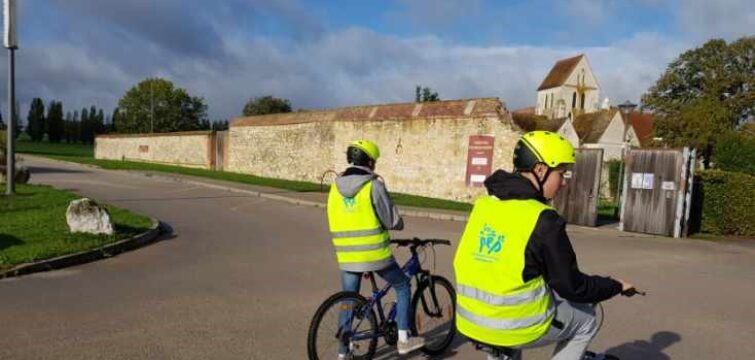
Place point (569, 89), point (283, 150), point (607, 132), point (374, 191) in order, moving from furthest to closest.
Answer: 1. point (569, 89)
2. point (607, 132)
3. point (283, 150)
4. point (374, 191)

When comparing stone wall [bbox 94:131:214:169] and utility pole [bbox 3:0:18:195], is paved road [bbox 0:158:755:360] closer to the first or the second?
utility pole [bbox 3:0:18:195]

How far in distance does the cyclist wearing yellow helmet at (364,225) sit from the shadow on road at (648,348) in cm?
201

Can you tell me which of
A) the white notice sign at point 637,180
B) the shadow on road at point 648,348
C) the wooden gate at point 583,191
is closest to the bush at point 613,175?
the wooden gate at point 583,191

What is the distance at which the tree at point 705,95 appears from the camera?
1592 inches

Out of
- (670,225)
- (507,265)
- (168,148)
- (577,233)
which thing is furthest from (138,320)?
(168,148)

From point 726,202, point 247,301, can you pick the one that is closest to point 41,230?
point 247,301

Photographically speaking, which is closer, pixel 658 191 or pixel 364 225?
pixel 364 225

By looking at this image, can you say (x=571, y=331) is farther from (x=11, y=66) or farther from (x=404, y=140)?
(x=404, y=140)

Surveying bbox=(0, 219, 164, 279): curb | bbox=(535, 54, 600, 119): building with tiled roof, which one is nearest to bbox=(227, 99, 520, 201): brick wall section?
bbox=(0, 219, 164, 279): curb

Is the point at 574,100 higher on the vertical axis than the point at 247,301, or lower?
higher

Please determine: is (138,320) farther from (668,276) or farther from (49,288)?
(668,276)

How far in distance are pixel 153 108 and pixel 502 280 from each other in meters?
84.5

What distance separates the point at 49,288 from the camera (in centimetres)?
654

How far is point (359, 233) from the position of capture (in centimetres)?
421
